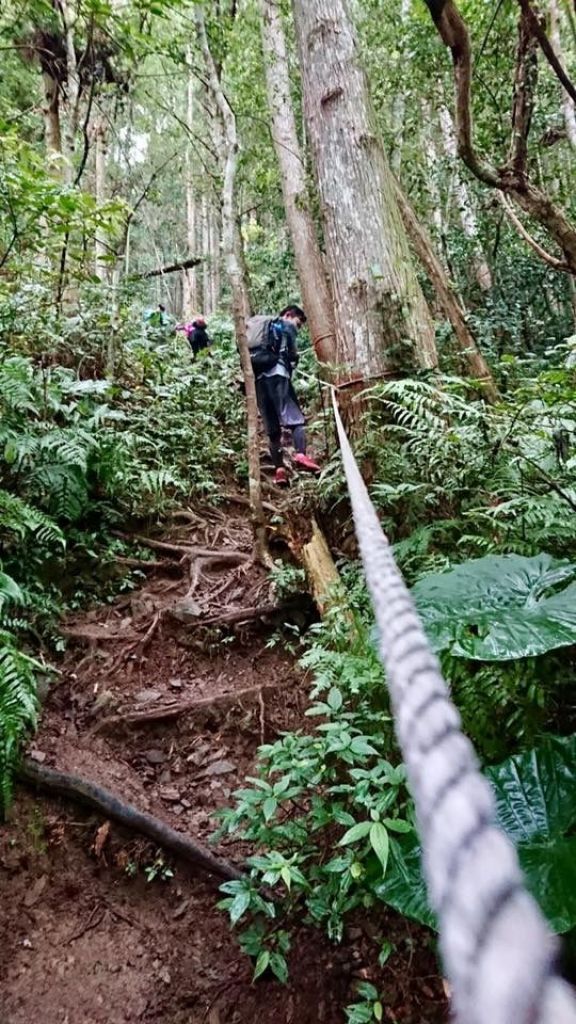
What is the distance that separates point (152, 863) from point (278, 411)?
4230 mm

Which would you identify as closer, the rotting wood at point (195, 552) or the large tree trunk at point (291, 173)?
the rotting wood at point (195, 552)

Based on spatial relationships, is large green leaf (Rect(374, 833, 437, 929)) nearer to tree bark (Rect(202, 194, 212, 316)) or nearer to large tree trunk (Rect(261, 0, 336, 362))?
large tree trunk (Rect(261, 0, 336, 362))

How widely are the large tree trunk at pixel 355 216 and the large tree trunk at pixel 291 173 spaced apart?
99.9 inches

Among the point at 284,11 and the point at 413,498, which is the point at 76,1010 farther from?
Answer: the point at 284,11

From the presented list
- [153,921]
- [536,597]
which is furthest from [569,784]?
[153,921]

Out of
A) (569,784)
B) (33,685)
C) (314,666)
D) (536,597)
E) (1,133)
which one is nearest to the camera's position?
(569,784)

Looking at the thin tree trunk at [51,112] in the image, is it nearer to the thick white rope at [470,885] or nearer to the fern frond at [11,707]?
the fern frond at [11,707]

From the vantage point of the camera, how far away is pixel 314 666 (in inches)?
101

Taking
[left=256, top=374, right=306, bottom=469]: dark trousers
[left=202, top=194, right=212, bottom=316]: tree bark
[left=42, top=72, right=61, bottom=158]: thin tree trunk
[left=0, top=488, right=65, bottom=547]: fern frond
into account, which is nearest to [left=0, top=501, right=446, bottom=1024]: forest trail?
[left=0, top=488, right=65, bottom=547]: fern frond

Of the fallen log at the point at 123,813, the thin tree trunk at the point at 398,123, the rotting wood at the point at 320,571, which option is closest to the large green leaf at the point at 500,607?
the rotting wood at the point at 320,571

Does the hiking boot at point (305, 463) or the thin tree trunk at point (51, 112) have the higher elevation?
the thin tree trunk at point (51, 112)

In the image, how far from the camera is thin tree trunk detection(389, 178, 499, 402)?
4.36 metres

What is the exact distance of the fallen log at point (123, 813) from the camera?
7.48 feet

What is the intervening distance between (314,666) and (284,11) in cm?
1001
